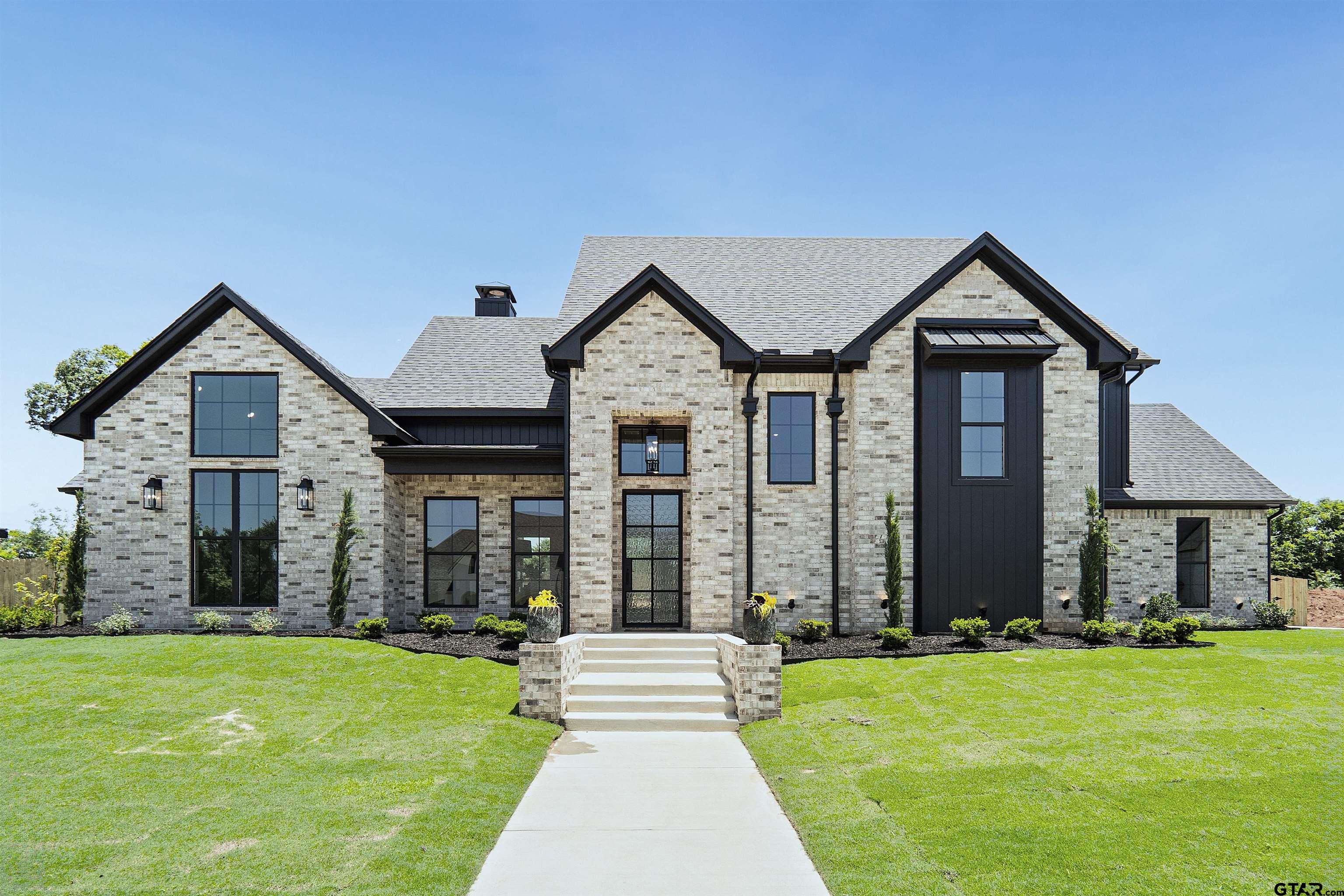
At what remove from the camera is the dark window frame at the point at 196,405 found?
628 inches

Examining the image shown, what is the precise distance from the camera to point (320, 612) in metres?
15.7

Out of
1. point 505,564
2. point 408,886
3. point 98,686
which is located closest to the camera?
point 408,886

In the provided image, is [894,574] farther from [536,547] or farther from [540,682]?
Result: [540,682]

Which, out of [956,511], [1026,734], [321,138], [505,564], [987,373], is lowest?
[1026,734]

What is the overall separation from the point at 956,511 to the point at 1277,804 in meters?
9.02

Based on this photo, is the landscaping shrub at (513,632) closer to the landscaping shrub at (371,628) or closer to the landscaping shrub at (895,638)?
the landscaping shrub at (371,628)

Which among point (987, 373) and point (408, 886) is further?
point (987, 373)

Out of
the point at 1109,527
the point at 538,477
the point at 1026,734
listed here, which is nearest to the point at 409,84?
the point at 538,477

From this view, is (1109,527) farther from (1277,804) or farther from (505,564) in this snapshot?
(505,564)

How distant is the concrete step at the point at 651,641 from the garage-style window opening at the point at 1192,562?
11.7 m

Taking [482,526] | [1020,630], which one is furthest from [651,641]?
[1020,630]

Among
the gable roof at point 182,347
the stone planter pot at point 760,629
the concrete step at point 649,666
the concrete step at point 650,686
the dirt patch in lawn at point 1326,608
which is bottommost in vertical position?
the dirt patch in lawn at point 1326,608

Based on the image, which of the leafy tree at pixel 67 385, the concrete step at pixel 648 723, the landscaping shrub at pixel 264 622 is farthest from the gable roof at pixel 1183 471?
the leafy tree at pixel 67 385

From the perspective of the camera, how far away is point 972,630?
14.2m
